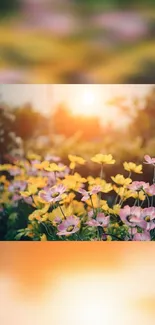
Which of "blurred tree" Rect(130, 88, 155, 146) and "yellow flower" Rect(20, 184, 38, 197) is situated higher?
"blurred tree" Rect(130, 88, 155, 146)

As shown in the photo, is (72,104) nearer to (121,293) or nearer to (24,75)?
(24,75)

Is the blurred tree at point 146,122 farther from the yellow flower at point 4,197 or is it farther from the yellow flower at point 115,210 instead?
the yellow flower at point 4,197

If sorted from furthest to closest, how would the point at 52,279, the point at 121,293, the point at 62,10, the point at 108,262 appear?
the point at 62,10
the point at 108,262
the point at 52,279
the point at 121,293

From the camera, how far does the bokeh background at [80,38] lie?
221 centimetres

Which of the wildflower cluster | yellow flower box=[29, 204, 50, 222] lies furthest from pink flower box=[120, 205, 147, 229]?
yellow flower box=[29, 204, 50, 222]

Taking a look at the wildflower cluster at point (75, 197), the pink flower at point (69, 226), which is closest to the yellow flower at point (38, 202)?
the wildflower cluster at point (75, 197)

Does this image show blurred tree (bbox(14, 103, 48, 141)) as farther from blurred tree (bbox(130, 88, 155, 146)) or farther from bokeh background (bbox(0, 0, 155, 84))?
blurred tree (bbox(130, 88, 155, 146))

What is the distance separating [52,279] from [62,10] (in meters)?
1.10

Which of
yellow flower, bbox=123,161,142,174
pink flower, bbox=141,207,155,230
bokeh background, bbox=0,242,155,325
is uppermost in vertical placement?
yellow flower, bbox=123,161,142,174

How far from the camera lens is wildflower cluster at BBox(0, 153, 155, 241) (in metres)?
2.28

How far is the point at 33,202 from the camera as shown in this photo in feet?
7.52

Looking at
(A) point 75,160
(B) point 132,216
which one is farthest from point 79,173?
(B) point 132,216

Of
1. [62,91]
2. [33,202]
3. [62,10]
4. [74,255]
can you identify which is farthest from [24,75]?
[74,255]

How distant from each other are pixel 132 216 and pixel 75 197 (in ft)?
0.85
